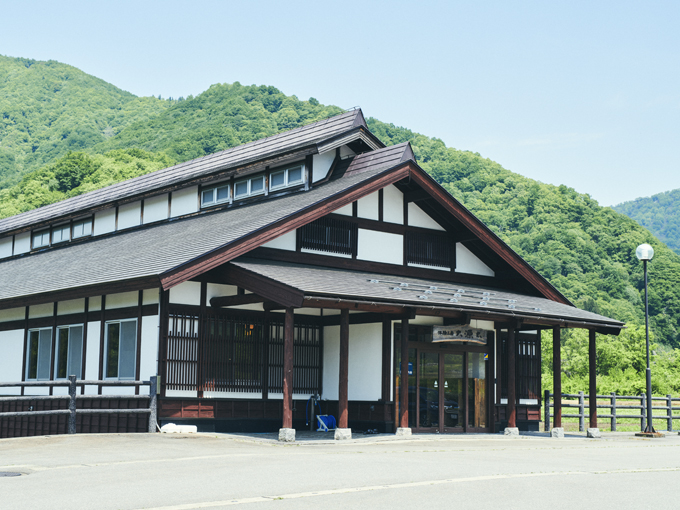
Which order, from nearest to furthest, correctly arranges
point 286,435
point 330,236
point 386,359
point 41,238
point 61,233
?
point 286,435 → point 386,359 → point 330,236 → point 61,233 → point 41,238

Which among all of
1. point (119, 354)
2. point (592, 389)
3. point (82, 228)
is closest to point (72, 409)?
point (119, 354)

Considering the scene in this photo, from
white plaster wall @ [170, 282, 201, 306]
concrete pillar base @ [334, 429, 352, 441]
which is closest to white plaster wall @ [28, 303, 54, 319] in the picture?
white plaster wall @ [170, 282, 201, 306]

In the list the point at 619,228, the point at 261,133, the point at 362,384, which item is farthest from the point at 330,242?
the point at 619,228

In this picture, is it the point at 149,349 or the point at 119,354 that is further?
the point at 119,354

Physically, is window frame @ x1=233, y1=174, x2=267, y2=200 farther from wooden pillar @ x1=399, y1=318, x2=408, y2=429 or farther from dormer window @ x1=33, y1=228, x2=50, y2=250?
dormer window @ x1=33, y1=228, x2=50, y2=250

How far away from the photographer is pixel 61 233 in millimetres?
28766

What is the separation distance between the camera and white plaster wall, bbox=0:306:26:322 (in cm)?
2175

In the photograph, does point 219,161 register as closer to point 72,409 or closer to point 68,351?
point 68,351

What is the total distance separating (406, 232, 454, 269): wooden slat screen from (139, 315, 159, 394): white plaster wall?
6.99 meters

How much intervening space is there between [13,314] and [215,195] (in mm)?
6595

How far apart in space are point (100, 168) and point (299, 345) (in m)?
48.0

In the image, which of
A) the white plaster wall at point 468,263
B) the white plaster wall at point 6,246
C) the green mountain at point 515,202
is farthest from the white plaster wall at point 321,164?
the green mountain at point 515,202

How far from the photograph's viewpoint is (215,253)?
15.9 meters

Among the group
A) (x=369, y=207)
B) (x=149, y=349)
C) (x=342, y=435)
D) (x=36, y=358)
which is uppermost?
(x=369, y=207)
